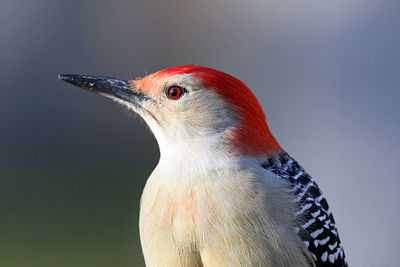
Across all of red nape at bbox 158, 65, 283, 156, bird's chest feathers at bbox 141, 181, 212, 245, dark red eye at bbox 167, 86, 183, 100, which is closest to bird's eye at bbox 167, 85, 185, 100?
dark red eye at bbox 167, 86, 183, 100

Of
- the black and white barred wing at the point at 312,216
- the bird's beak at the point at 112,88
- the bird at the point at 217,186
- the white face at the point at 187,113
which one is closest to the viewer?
the bird at the point at 217,186

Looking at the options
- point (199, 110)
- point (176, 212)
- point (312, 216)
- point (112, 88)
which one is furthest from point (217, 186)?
point (112, 88)

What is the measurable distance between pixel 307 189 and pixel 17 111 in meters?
9.92

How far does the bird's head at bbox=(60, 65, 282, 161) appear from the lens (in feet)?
11.3

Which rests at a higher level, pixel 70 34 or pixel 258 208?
pixel 70 34

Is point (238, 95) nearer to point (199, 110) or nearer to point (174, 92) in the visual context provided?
point (199, 110)

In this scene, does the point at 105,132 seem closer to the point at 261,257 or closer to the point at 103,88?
the point at 103,88

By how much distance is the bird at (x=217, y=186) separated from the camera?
10.2 ft

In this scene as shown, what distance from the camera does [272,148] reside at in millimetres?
3607

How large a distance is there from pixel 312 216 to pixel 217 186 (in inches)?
27.2

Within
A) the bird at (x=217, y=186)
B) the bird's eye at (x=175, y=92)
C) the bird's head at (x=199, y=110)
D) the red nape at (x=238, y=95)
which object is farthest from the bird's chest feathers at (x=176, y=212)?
the bird's eye at (x=175, y=92)

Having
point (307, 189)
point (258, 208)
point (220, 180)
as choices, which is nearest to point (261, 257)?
point (258, 208)

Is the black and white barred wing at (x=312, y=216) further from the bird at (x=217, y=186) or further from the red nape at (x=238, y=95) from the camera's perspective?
the red nape at (x=238, y=95)

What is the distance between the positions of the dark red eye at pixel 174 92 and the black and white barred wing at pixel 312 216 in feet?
2.42
